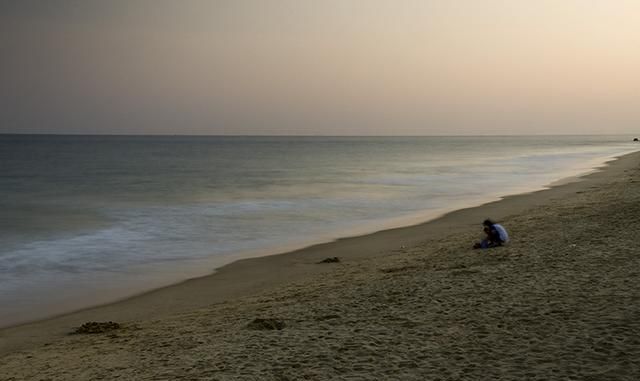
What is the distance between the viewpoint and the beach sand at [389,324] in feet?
23.3

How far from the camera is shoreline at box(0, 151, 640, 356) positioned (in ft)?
36.8

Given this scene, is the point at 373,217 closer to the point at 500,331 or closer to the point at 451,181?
the point at 500,331

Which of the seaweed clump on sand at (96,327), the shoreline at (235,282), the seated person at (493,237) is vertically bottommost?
the shoreline at (235,282)

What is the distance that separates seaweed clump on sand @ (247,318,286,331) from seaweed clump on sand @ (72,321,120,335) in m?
2.76

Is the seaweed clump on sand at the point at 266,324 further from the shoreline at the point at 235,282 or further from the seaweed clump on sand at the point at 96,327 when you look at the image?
the shoreline at the point at 235,282

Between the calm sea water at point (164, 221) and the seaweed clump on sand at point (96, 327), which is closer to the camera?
the seaweed clump on sand at point (96, 327)

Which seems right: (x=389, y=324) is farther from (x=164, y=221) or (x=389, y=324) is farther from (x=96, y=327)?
(x=164, y=221)

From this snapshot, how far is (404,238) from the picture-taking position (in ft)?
65.7

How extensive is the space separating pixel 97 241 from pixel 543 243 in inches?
629

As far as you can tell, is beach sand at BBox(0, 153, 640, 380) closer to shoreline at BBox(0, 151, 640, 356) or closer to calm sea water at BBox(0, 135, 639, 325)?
shoreline at BBox(0, 151, 640, 356)

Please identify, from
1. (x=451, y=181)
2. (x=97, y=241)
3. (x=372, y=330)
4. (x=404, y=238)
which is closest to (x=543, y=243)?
(x=404, y=238)

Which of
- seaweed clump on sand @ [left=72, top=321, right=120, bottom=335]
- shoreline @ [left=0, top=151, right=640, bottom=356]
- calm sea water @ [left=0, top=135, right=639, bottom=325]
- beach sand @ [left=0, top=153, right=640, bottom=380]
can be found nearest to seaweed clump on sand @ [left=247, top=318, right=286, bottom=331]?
beach sand @ [left=0, top=153, right=640, bottom=380]

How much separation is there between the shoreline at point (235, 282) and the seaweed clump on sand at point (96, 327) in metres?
0.46

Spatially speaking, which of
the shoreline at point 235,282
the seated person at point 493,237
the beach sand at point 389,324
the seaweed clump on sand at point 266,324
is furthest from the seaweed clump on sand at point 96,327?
the seated person at point 493,237
